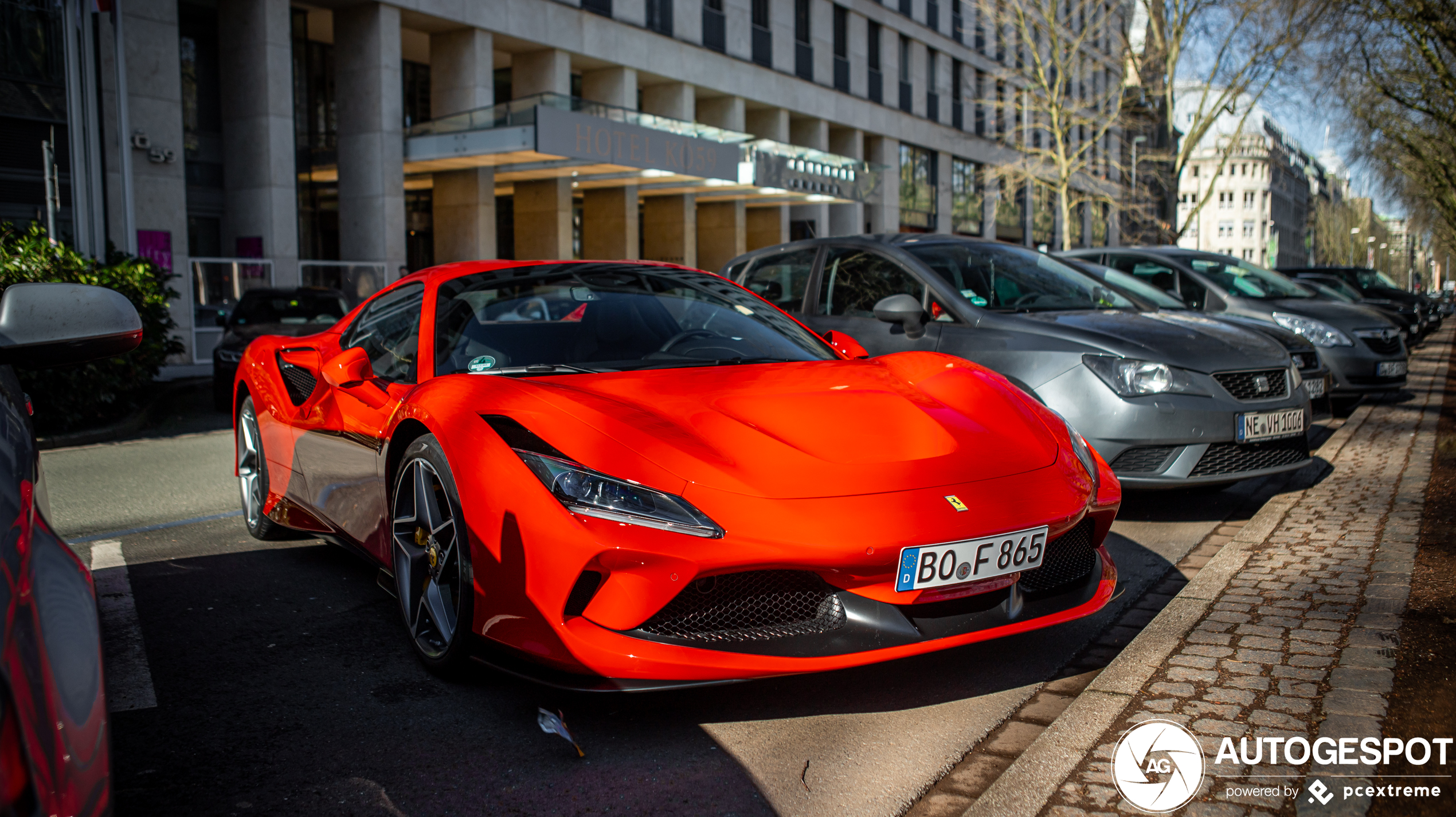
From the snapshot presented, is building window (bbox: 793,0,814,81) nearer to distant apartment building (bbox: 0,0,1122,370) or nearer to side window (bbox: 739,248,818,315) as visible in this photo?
distant apartment building (bbox: 0,0,1122,370)

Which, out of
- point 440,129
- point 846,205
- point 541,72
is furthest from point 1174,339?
point 846,205

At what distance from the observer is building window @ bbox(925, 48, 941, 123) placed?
141ft

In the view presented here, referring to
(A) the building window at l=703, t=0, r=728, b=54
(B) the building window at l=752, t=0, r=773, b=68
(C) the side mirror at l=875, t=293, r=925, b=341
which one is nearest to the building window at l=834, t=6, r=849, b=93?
(B) the building window at l=752, t=0, r=773, b=68

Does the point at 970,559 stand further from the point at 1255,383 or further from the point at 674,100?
the point at 674,100

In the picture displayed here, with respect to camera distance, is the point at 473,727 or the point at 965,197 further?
the point at 965,197

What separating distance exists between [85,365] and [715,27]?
87.4 feet

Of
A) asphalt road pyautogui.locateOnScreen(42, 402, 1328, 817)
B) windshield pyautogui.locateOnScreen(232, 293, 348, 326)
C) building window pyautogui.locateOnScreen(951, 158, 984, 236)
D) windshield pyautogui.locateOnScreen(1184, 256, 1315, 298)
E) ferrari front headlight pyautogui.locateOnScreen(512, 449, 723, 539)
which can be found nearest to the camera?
asphalt road pyautogui.locateOnScreen(42, 402, 1328, 817)

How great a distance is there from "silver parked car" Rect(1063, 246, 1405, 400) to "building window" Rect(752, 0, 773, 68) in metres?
25.0

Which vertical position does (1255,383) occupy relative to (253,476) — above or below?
above

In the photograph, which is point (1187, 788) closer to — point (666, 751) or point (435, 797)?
point (666, 751)

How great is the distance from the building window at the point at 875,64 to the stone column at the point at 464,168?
17.4 m

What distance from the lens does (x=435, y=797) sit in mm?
2564

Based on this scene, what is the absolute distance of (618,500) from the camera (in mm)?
2768

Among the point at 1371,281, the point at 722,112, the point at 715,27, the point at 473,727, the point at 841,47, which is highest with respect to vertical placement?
the point at 841,47
